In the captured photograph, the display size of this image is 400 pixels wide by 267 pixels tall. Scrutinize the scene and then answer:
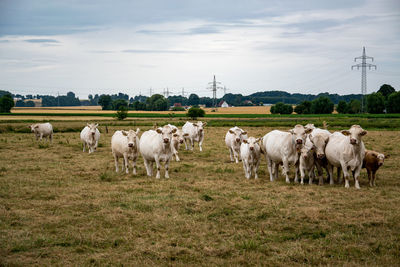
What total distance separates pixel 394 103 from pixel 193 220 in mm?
86111

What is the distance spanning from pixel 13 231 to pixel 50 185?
5.18 metres

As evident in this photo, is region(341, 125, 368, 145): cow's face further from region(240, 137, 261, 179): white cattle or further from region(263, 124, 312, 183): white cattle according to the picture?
region(240, 137, 261, 179): white cattle

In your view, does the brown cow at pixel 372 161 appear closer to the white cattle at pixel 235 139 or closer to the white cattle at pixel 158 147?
the white cattle at pixel 235 139

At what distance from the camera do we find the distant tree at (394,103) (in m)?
83.2

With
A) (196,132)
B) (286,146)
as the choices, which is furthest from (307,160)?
(196,132)

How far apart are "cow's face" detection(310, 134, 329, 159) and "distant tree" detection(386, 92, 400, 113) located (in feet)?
259

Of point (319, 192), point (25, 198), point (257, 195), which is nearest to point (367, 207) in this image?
point (319, 192)

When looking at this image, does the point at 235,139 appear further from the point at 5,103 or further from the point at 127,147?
the point at 5,103

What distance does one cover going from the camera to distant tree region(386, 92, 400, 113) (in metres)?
83.2

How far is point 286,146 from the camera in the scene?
46.7ft

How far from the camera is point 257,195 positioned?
12000 mm

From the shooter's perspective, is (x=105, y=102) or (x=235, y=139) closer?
(x=235, y=139)

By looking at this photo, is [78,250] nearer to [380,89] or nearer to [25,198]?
[25,198]

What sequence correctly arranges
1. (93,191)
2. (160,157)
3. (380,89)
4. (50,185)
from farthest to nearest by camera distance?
(380,89) < (160,157) < (50,185) < (93,191)
